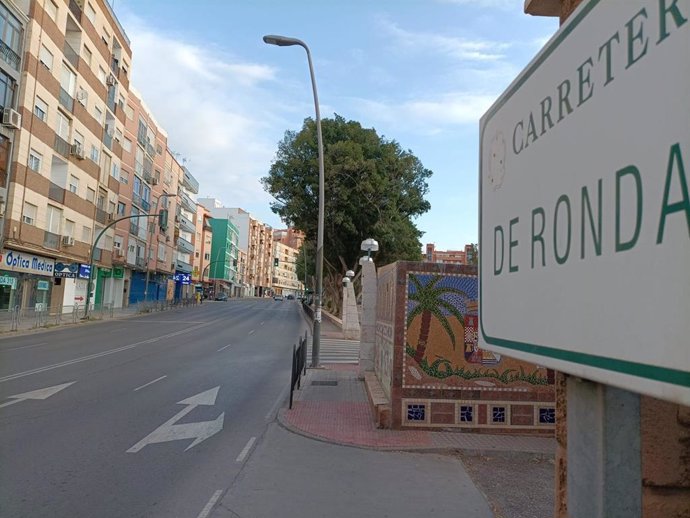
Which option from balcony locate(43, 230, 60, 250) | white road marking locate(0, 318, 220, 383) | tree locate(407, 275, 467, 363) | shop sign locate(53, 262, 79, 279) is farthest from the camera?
balcony locate(43, 230, 60, 250)

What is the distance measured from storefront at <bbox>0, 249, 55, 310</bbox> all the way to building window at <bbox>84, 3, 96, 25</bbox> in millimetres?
16081

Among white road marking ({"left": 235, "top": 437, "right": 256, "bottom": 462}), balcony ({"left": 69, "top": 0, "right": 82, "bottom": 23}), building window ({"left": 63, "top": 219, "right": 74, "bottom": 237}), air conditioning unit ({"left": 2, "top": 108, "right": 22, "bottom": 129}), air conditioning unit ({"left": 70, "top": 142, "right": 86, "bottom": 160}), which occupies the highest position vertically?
balcony ({"left": 69, "top": 0, "right": 82, "bottom": 23})

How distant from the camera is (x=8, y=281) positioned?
26453 mm

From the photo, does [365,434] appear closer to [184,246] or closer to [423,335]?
[423,335]

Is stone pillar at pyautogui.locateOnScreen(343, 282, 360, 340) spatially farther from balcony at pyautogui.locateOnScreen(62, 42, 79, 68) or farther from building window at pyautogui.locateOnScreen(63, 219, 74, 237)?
balcony at pyautogui.locateOnScreen(62, 42, 79, 68)

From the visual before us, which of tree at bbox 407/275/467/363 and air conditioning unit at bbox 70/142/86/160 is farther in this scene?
air conditioning unit at bbox 70/142/86/160

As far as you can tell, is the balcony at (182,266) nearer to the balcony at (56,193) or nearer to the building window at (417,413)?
the balcony at (56,193)

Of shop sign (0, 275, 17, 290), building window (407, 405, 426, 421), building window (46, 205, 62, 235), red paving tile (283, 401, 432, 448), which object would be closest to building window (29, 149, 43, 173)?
building window (46, 205, 62, 235)

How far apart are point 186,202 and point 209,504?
66.5 m

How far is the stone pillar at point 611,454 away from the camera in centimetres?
110

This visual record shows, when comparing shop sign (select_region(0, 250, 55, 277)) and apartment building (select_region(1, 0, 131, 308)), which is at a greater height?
apartment building (select_region(1, 0, 131, 308))

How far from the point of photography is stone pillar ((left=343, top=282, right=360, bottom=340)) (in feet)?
87.8

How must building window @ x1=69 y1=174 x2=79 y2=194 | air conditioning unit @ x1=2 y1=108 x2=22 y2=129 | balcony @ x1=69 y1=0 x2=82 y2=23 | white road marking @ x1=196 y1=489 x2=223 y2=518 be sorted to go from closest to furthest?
white road marking @ x1=196 y1=489 x2=223 y2=518 < air conditioning unit @ x1=2 y1=108 x2=22 y2=129 < balcony @ x1=69 y1=0 x2=82 y2=23 < building window @ x1=69 y1=174 x2=79 y2=194

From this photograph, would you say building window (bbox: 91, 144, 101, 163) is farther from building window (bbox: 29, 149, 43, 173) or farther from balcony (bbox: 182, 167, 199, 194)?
balcony (bbox: 182, 167, 199, 194)
